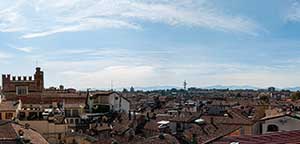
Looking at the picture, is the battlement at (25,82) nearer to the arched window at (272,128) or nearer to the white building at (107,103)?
the white building at (107,103)

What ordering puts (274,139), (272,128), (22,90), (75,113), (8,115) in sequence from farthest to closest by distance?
(22,90) < (75,113) < (8,115) < (272,128) < (274,139)

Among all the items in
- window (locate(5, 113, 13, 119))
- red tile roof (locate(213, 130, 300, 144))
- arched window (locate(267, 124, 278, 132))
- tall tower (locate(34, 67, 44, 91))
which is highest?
tall tower (locate(34, 67, 44, 91))

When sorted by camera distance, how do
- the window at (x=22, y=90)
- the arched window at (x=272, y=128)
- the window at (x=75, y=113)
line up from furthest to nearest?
the window at (x=22, y=90), the window at (x=75, y=113), the arched window at (x=272, y=128)

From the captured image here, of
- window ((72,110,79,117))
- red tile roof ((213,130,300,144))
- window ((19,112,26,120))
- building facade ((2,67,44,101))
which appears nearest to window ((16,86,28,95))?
building facade ((2,67,44,101))

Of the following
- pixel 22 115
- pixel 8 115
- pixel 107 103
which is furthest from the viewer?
pixel 107 103

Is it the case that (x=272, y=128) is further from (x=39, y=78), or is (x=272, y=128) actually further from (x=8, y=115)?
(x=39, y=78)

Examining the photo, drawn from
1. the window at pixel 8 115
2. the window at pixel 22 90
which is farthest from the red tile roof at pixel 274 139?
the window at pixel 22 90

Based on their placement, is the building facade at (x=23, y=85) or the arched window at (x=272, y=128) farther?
the building facade at (x=23, y=85)

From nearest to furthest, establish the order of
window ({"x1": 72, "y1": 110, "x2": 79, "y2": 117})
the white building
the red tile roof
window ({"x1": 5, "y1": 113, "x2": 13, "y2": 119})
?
1. the red tile roof
2. window ({"x1": 5, "y1": 113, "x2": 13, "y2": 119})
3. window ({"x1": 72, "y1": 110, "x2": 79, "y2": 117})
4. the white building

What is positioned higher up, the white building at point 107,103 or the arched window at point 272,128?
the white building at point 107,103

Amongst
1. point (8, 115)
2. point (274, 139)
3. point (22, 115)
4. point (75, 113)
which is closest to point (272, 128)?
point (274, 139)

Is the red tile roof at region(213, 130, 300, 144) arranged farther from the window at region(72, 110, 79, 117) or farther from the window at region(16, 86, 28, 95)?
the window at region(16, 86, 28, 95)

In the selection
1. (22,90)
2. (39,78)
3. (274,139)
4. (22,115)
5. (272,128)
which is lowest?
(272,128)

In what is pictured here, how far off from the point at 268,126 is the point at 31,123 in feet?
55.5
